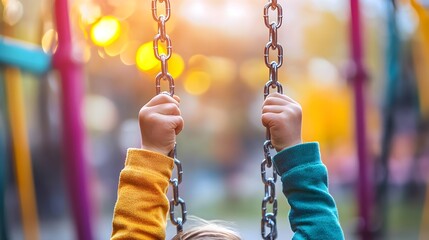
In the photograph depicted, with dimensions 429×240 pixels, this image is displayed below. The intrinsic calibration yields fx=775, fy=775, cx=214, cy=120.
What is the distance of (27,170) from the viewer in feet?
7.10

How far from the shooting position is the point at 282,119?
39.6 inches

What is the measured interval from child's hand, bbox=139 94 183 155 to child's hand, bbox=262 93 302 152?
115 mm

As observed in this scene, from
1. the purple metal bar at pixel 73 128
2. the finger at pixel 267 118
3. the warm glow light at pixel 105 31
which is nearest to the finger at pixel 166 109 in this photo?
Result: the finger at pixel 267 118

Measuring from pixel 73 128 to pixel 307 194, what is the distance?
2.70 feet

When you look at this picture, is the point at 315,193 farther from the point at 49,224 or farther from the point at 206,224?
the point at 49,224

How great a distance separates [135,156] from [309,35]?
3181 millimetres

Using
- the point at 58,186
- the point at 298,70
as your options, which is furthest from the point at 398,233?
the point at 58,186

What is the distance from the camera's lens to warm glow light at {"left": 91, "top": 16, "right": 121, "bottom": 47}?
3.38 metres

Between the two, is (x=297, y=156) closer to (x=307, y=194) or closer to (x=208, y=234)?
(x=307, y=194)

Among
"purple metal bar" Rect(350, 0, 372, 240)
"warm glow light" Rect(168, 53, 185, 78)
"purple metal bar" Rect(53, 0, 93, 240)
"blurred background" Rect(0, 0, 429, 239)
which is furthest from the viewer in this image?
"warm glow light" Rect(168, 53, 185, 78)

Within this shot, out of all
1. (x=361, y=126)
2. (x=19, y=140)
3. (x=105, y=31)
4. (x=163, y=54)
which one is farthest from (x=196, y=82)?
(x=163, y=54)

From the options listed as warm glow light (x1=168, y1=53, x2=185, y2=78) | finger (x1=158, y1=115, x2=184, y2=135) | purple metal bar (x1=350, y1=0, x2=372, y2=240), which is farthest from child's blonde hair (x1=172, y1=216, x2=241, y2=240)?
warm glow light (x1=168, y1=53, x2=185, y2=78)

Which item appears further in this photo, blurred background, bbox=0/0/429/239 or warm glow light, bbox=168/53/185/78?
warm glow light, bbox=168/53/185/78

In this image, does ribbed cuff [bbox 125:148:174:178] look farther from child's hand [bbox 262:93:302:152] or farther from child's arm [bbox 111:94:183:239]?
child's hand [bbox 262:93:302:152]
